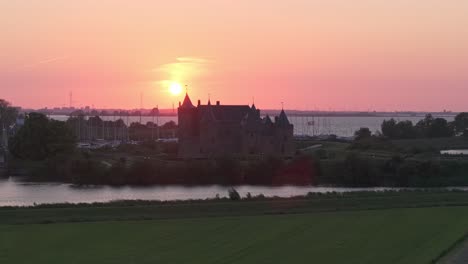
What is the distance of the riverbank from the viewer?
1881cm

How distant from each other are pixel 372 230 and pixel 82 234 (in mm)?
10463

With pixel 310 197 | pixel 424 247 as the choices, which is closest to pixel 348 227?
pixel 424 247

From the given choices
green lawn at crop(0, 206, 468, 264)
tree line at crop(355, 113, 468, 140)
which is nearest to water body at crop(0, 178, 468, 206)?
green lawn at crop(0, 206, 468, 264)

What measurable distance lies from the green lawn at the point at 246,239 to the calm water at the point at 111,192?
2327cm

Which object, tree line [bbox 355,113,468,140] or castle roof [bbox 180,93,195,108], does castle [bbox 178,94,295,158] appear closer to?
castle roof [bbox 180,93,195,108]

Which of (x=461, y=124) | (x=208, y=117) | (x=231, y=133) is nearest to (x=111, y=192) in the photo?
(x=208, y=117)

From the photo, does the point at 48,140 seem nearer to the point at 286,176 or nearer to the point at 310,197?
the point at 286,176

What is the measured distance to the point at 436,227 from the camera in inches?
960

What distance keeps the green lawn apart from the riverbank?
0.03m

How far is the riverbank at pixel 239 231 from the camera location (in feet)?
61.7

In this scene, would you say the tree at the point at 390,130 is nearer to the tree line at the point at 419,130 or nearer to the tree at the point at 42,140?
the tree line at the point at 419,130

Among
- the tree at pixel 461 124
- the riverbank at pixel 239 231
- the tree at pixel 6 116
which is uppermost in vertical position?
the tree at pixel 6 116

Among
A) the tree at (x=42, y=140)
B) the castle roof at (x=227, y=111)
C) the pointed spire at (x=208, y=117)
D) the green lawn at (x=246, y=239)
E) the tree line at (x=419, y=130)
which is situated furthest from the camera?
the tree line at (x=419, y=130)

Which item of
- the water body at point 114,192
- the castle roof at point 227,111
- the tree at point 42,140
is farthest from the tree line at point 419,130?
the water body at point 114,192
